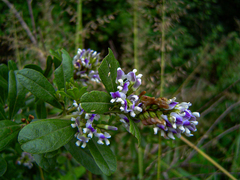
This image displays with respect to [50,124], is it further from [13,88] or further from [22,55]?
[22,55]

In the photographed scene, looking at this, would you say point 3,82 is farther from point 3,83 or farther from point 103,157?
point 103,157

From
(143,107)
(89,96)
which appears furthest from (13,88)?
(143,107)

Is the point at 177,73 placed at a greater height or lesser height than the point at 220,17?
lesser

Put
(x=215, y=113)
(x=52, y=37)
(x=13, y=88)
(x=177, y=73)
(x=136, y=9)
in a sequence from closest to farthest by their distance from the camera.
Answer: (x=13, y=88)
(x=177, y=73)
(x=136, y=9)
(x=52, y=37)
(x=215, y=113)

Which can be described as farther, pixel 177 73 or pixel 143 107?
pixel 177 73

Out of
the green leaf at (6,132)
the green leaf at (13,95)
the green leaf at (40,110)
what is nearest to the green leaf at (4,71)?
the green leaf at (13,95)

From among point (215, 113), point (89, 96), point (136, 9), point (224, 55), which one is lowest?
point (215, 113)

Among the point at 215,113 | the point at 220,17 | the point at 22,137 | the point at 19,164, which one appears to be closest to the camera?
the point at 22,137

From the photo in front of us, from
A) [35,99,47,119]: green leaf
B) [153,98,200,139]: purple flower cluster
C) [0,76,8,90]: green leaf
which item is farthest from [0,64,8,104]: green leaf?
[153,98,200,139]: purple flower cluster
